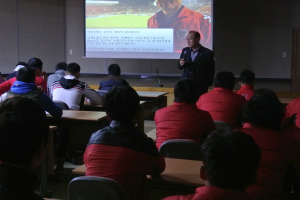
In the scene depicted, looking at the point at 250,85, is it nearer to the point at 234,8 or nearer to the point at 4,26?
the point at 234,8

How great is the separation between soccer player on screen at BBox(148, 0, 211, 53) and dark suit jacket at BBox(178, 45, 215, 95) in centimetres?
327

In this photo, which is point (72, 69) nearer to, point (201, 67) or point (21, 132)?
point (201, 67)

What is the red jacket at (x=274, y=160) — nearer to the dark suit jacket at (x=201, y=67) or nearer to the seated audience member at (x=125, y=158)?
the seated audience member at (x=125, y=158)

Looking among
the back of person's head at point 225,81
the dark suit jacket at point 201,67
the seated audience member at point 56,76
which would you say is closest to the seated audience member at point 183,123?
the back of person's head at point 225,81

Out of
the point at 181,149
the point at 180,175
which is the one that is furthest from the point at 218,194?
the point at 181,149

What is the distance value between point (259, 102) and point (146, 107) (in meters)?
4.24

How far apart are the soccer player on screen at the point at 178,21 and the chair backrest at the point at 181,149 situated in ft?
19.3

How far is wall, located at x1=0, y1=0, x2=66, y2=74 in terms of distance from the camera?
30.0ft

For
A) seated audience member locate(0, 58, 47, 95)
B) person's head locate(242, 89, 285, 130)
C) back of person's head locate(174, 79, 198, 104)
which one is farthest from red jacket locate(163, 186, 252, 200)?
seated audience member locate(0, 58, 47, 95)

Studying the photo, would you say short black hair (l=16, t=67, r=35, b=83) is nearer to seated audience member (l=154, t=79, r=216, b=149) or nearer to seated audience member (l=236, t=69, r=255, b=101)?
seated audience member (l=154, t=79, r=216, b=149)

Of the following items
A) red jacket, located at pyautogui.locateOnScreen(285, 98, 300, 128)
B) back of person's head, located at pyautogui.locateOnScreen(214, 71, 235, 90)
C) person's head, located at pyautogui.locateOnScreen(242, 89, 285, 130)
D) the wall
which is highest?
the wall

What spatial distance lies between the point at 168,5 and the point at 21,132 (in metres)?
7.77

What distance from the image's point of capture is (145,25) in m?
8.62

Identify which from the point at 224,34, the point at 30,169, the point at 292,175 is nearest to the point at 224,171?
the point at 30,169
